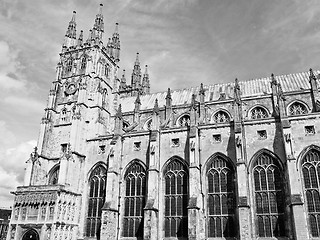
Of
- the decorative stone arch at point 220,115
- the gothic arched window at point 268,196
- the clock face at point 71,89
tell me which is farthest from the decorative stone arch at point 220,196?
the clock face at point 71,89

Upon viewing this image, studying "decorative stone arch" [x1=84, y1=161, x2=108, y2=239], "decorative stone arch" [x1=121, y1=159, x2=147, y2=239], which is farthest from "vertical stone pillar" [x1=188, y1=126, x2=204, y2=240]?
"decorative stone arch" [x1=84, y1=161, x2=108, y2=239]

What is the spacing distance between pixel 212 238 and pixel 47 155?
76.8 feet

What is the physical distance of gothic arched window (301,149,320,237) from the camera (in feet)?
88.8

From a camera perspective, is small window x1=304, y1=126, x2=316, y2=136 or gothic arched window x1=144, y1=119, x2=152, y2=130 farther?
gothic arched window x1=144, y1=119, x2=152, y2=130

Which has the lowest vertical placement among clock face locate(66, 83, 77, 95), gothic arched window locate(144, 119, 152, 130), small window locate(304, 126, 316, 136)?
small window locate(304, 126, 316, 136)

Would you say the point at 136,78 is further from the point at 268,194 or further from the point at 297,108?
the point at 268,194

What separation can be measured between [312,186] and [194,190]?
1065cm

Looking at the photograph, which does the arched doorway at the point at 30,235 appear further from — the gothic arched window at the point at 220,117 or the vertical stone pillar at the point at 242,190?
the gothic arched window at the point at 220,117

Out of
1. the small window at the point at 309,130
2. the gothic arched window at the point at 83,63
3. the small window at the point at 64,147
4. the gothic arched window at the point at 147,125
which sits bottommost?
the small window at the point at 309,130

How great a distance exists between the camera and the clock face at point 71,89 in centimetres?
4380

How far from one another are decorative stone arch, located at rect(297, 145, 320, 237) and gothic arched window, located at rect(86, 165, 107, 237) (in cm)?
2101

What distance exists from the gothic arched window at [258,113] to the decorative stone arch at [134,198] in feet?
50.1

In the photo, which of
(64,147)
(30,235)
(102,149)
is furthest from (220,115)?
(30,235)

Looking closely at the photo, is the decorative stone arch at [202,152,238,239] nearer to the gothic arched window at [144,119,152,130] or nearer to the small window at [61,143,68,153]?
the gothic arched window at [144,119,152,130]
